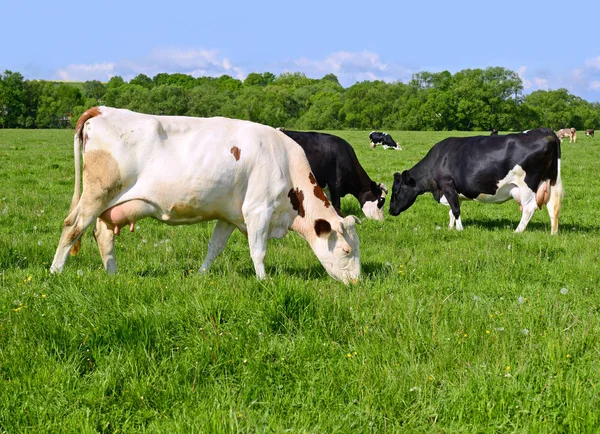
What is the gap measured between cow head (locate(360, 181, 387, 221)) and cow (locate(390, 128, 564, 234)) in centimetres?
63

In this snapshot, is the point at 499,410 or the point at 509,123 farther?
the point at 509,123

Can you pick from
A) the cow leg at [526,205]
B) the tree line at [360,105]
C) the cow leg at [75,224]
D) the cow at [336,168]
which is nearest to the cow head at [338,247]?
the cow leg at [75,224]

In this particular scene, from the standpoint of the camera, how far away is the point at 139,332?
4578 mm

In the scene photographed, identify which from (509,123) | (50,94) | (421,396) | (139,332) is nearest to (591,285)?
(421,396)

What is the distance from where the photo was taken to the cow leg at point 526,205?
1146cm

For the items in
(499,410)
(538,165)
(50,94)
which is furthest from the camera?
(50,94)

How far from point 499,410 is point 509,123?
346 ft

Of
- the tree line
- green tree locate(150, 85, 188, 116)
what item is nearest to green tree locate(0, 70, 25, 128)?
the tree line

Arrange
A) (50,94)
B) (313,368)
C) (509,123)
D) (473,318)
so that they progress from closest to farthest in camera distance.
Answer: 1. (313,368)
2. (473,318)
3. (509,123)
4. (50,94)

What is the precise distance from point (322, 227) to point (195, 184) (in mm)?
1597

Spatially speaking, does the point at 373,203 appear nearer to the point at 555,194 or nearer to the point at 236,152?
the point at 555,194

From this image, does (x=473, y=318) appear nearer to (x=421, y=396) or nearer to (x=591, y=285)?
(x=421, y=396)

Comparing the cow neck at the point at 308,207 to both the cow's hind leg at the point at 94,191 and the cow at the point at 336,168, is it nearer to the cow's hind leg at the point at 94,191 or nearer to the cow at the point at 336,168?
Result: the cow's hind leg at the point at 94,191

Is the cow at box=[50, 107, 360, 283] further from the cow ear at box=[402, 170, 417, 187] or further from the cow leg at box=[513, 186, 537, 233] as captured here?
the cow ear at box=[402, 170, 417, 187]
